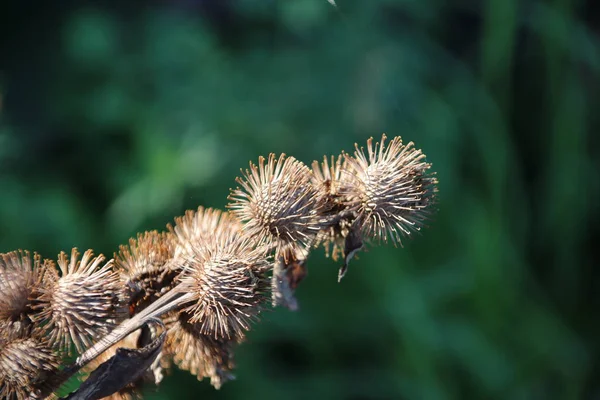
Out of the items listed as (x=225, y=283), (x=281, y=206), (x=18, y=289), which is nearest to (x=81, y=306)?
(x=18, y=289)

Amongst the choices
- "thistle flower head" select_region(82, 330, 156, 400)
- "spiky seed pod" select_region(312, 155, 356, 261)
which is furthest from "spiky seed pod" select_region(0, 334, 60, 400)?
"spiky seed pod" select_region(312, 155, 356, 261)

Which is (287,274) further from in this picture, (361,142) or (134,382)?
(361,142)

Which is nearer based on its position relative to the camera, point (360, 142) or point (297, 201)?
point (297, 201)

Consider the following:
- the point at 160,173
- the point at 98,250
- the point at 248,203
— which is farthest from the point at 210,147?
the point at 248,203

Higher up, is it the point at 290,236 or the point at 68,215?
the point at 68,215

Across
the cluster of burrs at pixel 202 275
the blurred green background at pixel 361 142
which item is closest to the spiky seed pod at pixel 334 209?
the cluster of burrs at pixel 202 275

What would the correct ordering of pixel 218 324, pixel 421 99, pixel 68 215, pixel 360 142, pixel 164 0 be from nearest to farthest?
pixel 218 324 → pixel 68 215 → pixel 360 142 → pixel 421 99 → pixel 164 0

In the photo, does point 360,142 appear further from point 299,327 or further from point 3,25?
point 3,25
